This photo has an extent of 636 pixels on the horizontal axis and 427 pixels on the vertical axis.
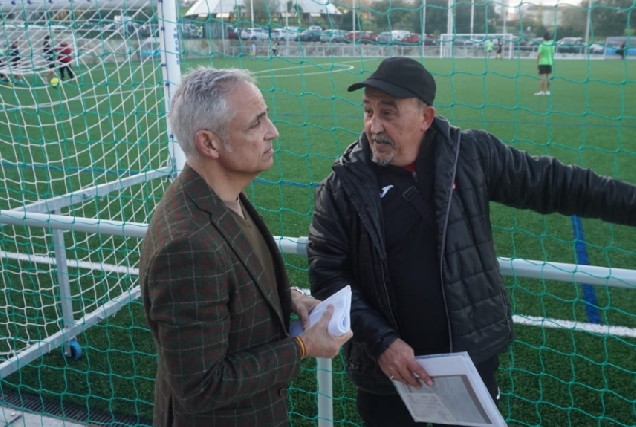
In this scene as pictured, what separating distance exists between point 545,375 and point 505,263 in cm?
159

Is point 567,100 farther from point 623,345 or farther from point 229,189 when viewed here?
point 229,189

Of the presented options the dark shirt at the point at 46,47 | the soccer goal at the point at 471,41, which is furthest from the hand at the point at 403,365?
the dark shirt at the point at 46,47

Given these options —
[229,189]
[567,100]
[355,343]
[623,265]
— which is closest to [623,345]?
[623,265]

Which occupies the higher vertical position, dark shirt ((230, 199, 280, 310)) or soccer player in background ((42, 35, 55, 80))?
soccer player in background ((42, 35, 55, 80))

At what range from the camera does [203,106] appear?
1.61m

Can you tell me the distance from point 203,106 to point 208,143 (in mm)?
99

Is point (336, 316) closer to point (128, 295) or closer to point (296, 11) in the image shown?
point (296, 11)

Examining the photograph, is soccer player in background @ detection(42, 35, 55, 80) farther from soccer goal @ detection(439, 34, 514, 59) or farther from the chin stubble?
the chin stubble

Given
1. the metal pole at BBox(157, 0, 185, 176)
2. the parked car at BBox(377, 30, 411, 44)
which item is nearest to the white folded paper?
the metal pole at BBox(157, 0, 185, 176)

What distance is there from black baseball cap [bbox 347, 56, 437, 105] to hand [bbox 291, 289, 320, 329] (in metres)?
0.74

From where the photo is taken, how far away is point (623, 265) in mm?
5102

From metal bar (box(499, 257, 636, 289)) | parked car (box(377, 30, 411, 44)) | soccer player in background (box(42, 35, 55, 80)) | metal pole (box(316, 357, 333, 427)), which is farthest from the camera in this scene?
soccer player in background (box(42, 35, 55, 80))

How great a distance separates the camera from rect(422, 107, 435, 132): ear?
2133 mm

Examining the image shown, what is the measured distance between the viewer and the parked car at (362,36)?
11.9 feet
